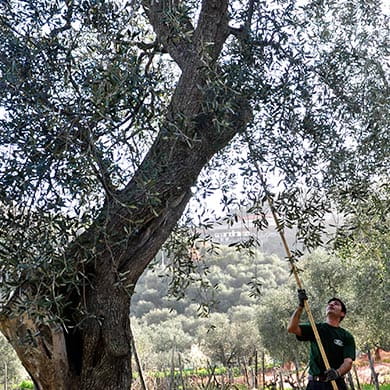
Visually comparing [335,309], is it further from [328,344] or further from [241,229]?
[241,229]

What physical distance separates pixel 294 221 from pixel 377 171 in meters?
0.95

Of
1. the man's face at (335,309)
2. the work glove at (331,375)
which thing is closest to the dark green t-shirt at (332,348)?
the man's face at (335,309)

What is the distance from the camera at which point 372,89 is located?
4516mm

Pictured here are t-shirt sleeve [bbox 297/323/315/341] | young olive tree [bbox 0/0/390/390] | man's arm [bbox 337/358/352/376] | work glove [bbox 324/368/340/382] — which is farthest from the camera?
t-shirt sleeve [bbox 297/323/315/341]

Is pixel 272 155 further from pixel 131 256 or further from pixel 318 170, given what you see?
pixel 131 256

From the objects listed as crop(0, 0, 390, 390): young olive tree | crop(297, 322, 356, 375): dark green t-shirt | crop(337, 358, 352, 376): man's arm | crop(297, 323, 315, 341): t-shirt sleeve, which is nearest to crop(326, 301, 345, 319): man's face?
crop(297, 322, 356, 375): dark green t-shirt

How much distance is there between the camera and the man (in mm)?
4660

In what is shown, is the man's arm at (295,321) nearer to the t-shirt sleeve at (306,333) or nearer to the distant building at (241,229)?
the t-shirt sleeve at (306,333)

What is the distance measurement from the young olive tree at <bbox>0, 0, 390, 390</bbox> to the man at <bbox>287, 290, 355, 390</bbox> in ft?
2.91

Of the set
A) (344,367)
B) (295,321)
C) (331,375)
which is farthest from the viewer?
(295,321)

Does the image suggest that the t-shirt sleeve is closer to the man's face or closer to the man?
the man

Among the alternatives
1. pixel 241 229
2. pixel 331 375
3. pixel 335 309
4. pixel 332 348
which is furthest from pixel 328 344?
pixel 241 229

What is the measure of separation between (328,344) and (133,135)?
10.2 ft

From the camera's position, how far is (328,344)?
480 centimetres
